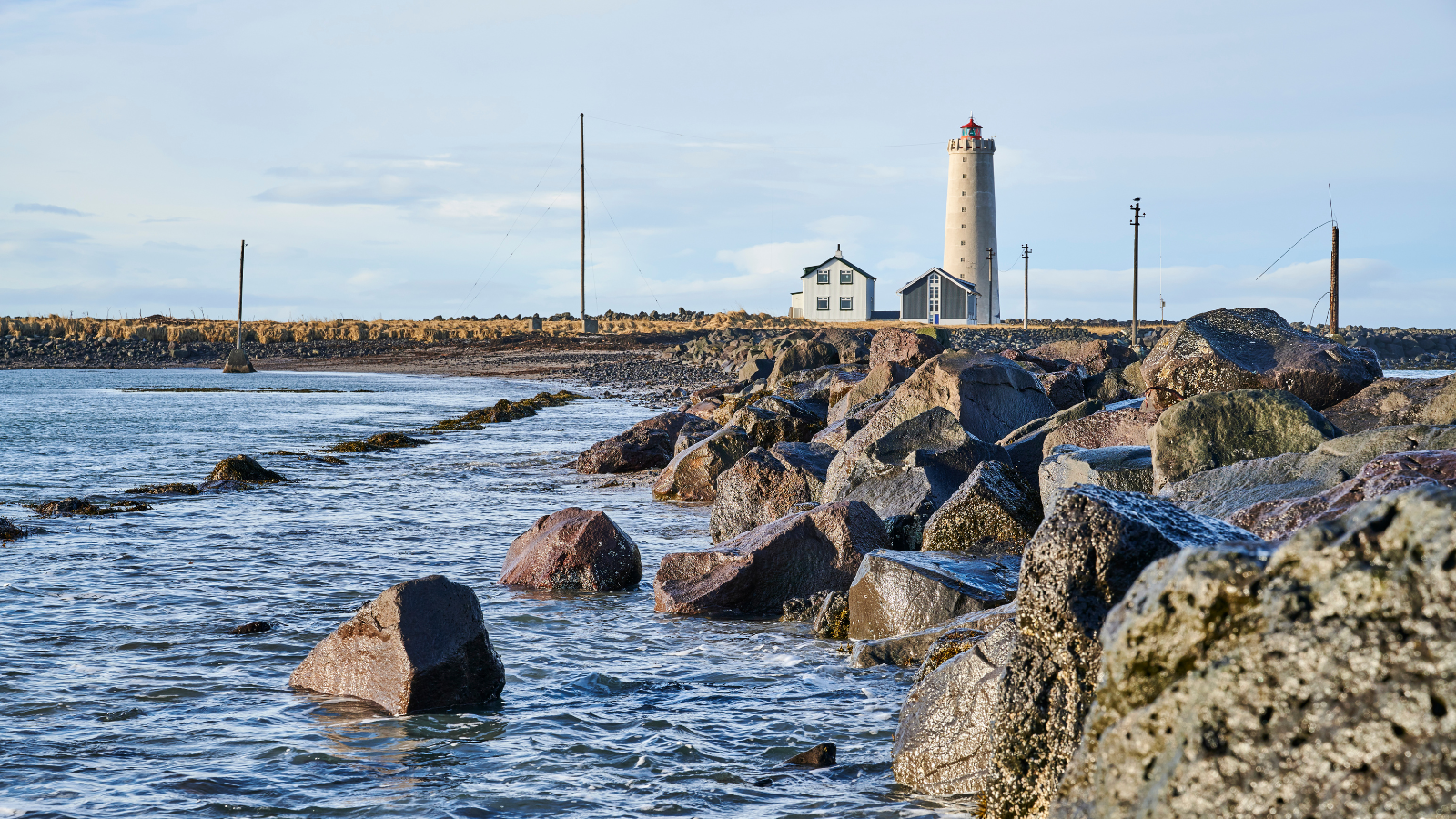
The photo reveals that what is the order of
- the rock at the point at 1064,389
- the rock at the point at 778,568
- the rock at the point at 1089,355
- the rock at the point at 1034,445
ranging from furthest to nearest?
1. the rock at the point at 1089,355
2. the rock at the point at 1064,389
3. the rock at the point at 1034,445
4. the rock at the point at 778,568

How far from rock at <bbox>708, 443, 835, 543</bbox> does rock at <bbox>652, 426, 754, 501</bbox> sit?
2.86 metres

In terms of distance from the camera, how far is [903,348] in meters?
22.4

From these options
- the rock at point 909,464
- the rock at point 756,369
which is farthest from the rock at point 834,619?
the rock at point 756,369

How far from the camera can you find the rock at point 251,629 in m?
8.12

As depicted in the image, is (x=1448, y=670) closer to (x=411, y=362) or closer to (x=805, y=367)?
(x=805, y=367)

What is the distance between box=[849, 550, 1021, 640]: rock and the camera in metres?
7.14

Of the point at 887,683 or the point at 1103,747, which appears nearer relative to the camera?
the point at 1103,747

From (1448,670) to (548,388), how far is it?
145 ft

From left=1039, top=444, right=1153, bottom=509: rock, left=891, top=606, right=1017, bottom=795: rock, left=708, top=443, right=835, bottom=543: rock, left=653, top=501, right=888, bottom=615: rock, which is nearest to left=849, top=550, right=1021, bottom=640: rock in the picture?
left=653, top=501, right=888, bottom=615: rock

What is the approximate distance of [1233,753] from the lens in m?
2.31

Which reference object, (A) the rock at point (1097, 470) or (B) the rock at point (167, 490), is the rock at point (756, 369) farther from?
(A) the rock at point (1097, 470)

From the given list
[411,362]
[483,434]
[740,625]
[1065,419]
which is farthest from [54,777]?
[411,362]

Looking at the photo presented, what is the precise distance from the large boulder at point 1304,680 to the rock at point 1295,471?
206 inches

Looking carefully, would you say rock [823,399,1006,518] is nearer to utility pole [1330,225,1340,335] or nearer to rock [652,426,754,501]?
rock [652,426,754,501]
